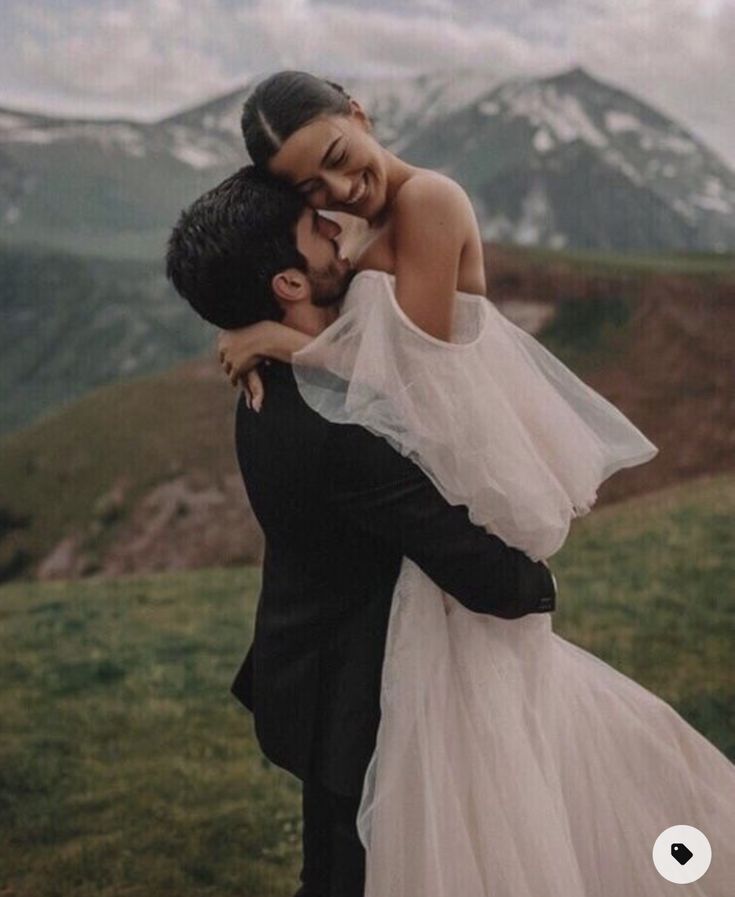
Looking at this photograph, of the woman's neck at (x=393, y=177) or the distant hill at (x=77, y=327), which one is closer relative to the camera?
the woman's neck at (x=393, y=177)

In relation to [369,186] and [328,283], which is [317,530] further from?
[369,186]

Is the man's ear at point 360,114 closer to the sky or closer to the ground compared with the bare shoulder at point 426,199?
closer to the sky

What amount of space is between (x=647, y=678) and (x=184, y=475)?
3183 mm

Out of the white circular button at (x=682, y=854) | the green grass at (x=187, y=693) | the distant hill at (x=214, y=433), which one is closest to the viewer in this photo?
the white circular button at (x=682, y=854)

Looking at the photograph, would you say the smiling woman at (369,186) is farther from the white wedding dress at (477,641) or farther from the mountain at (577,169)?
the mountain at (577,169)

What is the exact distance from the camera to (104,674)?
474 centimetres

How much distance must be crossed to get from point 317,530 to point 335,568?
2.8 inches

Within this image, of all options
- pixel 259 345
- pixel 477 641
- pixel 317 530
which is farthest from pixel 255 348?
pixel 477 641

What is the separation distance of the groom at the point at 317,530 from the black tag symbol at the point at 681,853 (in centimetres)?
59

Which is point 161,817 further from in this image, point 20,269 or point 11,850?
point 20,269

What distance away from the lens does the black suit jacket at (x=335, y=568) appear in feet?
4.79

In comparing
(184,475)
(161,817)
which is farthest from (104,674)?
(184,475)

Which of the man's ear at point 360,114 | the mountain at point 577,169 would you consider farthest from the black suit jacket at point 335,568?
the mountain at point 577,169

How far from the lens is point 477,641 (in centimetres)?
164
